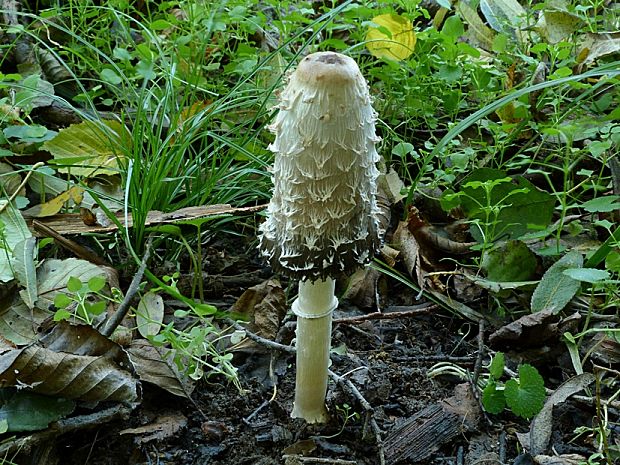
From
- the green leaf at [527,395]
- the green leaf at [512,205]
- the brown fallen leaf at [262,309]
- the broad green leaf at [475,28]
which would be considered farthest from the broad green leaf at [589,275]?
the broad green leaf at [475,28]

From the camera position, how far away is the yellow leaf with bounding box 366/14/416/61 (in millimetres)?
3342

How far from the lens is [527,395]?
2109 millimetres

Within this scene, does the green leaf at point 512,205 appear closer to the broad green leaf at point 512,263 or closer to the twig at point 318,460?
the broad green leaf at point 512,263

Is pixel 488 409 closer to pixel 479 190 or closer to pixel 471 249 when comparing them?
pixel 471 249

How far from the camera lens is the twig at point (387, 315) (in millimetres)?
2557

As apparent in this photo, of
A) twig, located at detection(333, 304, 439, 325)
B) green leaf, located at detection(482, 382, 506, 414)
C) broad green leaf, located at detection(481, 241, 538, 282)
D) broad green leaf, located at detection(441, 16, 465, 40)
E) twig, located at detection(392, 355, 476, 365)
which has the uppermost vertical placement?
broad green leaf, located at detection(441, 16, 465, 40)

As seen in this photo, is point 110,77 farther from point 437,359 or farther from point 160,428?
point 437,359

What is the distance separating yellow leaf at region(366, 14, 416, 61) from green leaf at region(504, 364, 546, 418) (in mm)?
1766

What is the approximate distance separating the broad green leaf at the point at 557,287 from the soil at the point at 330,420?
0.28m

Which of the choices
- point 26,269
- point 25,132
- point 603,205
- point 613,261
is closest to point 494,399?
point 613,261

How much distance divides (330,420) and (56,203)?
4.58ft

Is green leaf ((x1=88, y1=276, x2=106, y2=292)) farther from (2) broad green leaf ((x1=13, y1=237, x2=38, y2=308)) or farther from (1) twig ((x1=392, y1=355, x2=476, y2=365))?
(1) twig ((x1=392, y1=355, x2=476, y2=365))

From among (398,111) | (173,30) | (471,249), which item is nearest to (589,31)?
(398,111)

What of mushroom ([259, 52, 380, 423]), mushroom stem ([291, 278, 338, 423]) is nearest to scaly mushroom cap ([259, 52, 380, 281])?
mushroom ([259, 52, 380, 423])
